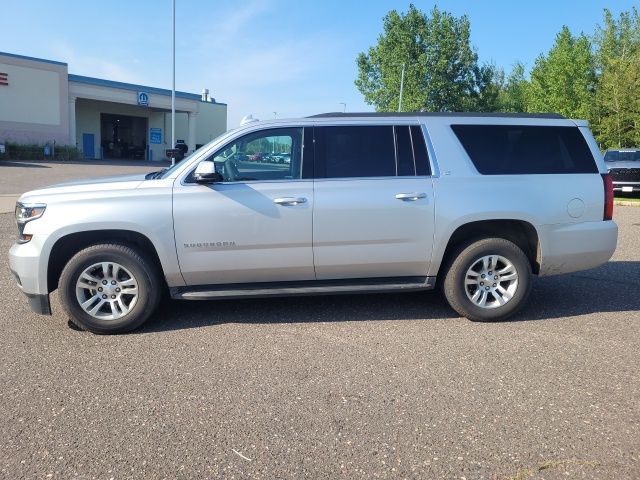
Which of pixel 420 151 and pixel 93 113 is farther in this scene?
pixel 93 113

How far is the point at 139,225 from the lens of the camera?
4648 millimetres

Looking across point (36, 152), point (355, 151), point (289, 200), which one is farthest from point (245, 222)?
point (36, 152)

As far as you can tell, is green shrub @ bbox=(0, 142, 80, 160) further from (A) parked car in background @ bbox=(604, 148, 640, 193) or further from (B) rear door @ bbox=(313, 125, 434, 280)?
(B) rear door @ bbox=(313, 125, 434, 280)

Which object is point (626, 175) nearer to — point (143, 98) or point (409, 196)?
point (409, 196)

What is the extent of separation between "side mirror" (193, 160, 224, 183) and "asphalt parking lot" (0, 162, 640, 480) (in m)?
1.35

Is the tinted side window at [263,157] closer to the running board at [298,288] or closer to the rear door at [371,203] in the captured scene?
the rear door at [371,203]

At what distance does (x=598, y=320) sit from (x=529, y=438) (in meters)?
2.61

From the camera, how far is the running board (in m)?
4.83

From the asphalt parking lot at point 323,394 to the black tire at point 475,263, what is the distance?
150 millimetres

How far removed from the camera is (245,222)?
4.74 m

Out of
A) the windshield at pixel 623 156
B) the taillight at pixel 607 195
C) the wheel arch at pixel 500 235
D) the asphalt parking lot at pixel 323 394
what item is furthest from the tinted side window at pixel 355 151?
the windshield at pixel 623 156

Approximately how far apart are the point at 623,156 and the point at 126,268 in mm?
20421

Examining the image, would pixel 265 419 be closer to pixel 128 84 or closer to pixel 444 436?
pixel 444 436

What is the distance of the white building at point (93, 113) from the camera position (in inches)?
1583
